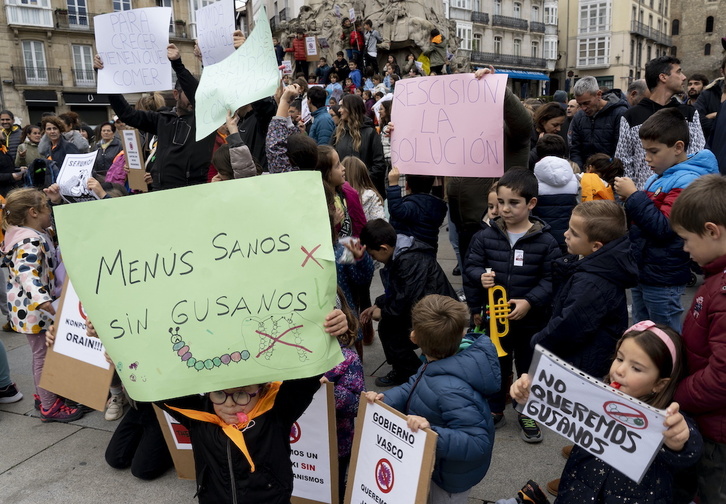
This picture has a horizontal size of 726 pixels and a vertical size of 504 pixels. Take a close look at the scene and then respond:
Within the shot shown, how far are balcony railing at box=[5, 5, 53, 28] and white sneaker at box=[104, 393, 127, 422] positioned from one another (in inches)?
1397

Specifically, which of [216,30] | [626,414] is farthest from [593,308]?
[216,30]

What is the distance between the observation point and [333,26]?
64.3ft

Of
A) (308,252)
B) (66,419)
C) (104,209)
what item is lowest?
(66,419)

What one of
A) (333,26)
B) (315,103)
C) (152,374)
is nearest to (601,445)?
(152,374)

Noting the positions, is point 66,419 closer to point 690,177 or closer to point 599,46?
point 690,177

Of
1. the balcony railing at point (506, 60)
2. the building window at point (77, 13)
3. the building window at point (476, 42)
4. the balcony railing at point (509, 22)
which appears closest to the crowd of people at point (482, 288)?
the building window at point (77, 13)

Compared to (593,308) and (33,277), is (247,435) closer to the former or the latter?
(593,308)

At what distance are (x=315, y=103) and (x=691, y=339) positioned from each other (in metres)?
5.58

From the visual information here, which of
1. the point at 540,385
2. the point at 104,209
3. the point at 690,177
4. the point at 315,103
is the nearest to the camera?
the point at 104,209

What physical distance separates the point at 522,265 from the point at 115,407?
2.95 m

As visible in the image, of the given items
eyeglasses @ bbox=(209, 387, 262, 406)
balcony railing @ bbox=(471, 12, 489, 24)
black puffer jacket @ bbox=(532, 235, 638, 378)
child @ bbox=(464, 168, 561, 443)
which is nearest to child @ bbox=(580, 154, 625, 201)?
child @ bbox=(464, 168, 561, 443)

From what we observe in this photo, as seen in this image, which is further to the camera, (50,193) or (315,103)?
(315,103)

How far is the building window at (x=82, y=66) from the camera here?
3403 centimetres

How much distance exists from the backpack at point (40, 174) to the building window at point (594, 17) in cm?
5970
